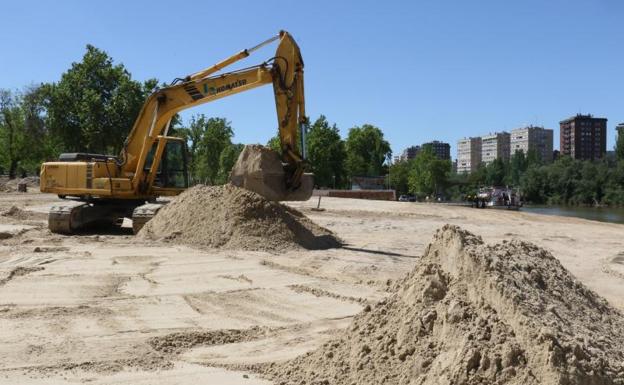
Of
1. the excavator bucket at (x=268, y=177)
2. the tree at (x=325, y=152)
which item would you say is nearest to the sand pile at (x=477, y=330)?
the excavator bucket at (x=268, y=177)

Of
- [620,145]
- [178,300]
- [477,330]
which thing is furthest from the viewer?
[620,145]

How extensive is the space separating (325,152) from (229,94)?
5294cm

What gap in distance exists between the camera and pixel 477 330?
4.17m

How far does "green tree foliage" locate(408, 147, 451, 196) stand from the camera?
10669 cm

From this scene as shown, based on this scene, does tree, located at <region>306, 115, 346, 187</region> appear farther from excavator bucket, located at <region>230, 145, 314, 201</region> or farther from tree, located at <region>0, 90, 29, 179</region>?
excavator bucket, located at <region>230, 145, 314, 201</region>

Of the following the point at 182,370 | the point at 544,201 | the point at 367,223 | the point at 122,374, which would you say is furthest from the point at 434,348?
the point at 544,201

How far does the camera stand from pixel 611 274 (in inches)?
446

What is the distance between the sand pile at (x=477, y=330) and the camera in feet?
12.5

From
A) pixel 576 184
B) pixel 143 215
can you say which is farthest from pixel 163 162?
pixel 576 184

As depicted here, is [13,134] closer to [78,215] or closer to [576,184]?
[78,215]

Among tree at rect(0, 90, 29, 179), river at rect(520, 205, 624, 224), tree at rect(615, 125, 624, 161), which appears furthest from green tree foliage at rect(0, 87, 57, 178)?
tree at rect(615, 125, 624, 161)

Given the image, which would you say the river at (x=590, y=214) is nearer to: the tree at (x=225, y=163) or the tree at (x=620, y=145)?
the tree at (x=225, y=163)

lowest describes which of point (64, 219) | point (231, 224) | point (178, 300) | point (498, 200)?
point (178, 300)

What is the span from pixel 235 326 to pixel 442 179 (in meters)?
105
